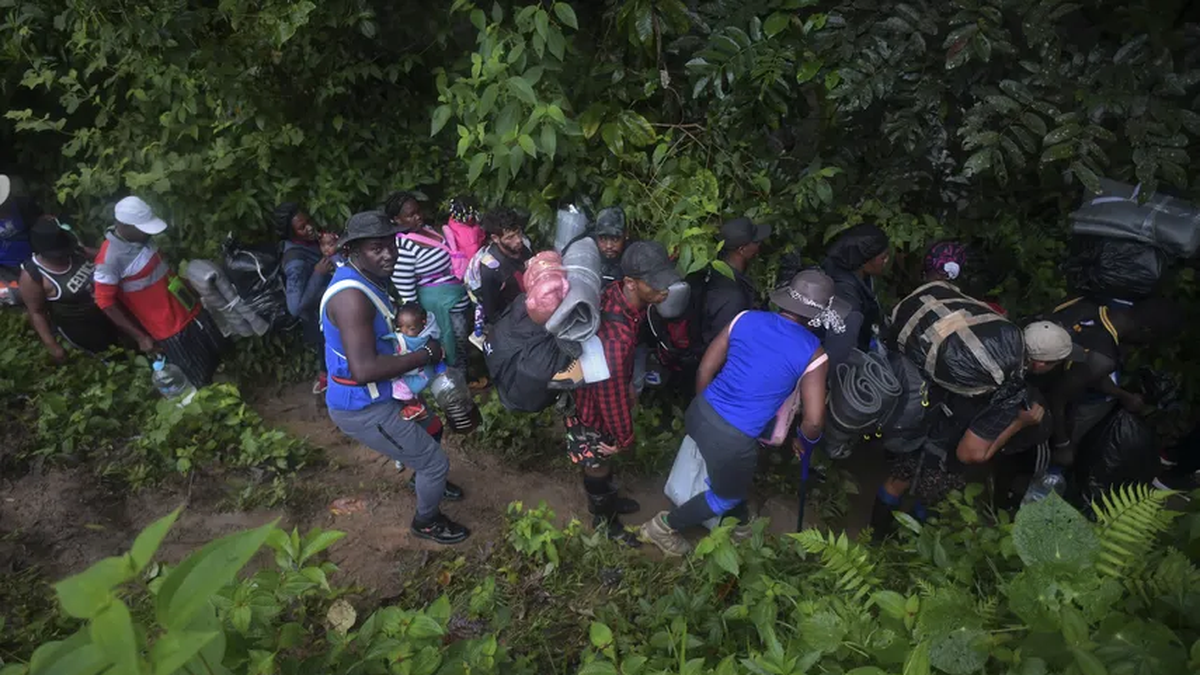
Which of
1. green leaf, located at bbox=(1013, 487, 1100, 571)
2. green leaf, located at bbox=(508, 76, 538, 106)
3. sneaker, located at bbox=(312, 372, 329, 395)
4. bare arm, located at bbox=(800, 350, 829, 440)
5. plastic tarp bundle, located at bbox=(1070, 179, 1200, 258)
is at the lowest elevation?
sneaker, located at bbox=(312, 372, 329, 395)

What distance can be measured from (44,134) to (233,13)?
3928 mm

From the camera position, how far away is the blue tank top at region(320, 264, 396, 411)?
3289 mm

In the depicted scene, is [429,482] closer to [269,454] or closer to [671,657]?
[269,454]

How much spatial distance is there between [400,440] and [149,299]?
2178mm

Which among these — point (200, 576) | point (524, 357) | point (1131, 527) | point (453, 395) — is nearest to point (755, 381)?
point (524, 357)

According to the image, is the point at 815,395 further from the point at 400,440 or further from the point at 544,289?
the point at 400,440

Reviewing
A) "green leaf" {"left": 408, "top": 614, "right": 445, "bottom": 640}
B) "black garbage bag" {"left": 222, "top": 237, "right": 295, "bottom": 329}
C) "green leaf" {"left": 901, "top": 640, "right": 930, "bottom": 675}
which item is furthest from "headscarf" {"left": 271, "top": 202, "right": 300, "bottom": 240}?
"green leaf" {"left": 901, "top": 640, "right": 930, "bottom": 675}

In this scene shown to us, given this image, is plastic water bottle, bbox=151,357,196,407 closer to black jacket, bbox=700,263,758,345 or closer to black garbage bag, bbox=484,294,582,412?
black garbage bag, bbox=484,294,582,412

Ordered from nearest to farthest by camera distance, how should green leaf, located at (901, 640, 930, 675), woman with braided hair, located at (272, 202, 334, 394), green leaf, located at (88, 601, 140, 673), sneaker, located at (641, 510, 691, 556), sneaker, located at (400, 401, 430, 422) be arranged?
green leaf, located at (88, 601, 140, 673), green leaf, located at (901, 640, 930, 675), sneaker, located at (400, 401, 430, 422), sneaker, located at (641, 510, 691, 556), woman with braided hair, located at (272, 202, 334, 394)

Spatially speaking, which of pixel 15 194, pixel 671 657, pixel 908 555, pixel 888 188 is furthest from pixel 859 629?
pixel 15 194

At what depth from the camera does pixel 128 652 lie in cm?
95

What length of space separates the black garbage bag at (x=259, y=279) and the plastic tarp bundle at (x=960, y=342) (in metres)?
4.05

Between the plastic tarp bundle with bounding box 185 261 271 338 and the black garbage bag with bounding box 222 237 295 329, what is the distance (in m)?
0.04

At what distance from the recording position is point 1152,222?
359 cm
